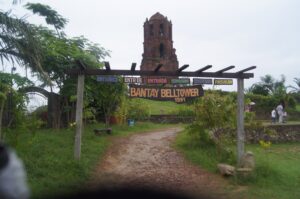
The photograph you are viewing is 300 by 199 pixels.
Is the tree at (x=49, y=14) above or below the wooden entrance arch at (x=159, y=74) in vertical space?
above

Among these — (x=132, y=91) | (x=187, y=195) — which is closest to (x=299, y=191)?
(x=132, y=91)

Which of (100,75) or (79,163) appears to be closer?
(79,163)

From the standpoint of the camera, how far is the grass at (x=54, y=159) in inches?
339

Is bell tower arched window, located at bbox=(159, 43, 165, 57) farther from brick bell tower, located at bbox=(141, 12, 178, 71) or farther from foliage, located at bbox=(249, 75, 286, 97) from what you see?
foliage, located at bbox=(249, 75, 286, 97)

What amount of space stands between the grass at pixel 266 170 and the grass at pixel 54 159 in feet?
9.05

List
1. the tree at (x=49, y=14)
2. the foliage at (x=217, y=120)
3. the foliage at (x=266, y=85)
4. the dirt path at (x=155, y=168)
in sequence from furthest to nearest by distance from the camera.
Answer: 1. the foliage at (x=266, y=85)
2. the tree at (x=49, y=14)
3. the foliage at (x=217, y=120)
4. the dirt path at (x=155, y=168)

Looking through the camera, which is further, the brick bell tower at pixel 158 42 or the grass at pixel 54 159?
the brick bell tower at pixel 158 42

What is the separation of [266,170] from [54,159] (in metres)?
5.29

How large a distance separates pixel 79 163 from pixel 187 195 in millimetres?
9228

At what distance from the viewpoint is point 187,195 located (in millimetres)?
1036

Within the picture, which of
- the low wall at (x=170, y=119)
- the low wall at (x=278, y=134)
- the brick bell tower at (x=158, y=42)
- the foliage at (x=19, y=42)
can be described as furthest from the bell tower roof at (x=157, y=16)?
the foliage at (x=19, y=42)

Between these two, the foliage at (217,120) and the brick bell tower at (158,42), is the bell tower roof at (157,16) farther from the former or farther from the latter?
the foliage at (217,120)

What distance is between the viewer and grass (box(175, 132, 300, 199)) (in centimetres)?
898

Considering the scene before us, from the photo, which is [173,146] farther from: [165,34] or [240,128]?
[165,34]
